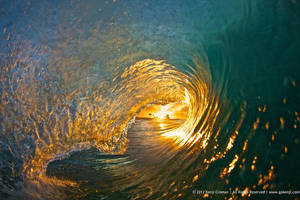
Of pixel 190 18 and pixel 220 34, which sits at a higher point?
pixel 190 18

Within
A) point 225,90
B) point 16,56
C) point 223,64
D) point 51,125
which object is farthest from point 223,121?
point 16,56

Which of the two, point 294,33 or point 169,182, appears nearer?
point 294,33

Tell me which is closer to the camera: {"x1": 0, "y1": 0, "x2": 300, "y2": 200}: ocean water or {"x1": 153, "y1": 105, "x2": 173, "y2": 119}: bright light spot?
{"x1": 0, "y1": 0, "x2": 300, "y2": 200}: ocean water

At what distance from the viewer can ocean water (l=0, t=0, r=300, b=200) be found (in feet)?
3.48

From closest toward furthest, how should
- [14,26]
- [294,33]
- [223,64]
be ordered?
[294,33] < [14,26] < [223,64]

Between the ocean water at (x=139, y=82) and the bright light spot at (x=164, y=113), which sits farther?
the bright light spot at (x=164, y=113)

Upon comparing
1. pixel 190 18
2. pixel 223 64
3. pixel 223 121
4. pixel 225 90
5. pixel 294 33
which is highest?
pixel 190 18

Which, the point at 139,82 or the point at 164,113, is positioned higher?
the point at 139,82

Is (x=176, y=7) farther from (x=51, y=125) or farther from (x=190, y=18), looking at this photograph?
(x=51, y=125)

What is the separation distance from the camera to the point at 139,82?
5.28ft

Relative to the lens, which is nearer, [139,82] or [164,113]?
[139,82]

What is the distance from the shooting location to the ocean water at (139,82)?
3.48 feet

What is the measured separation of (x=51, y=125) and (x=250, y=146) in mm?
1064

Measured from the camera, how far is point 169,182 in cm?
124
